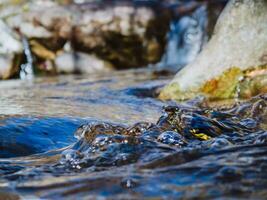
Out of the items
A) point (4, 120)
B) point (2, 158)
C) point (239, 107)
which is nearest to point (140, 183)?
point (2, 158)

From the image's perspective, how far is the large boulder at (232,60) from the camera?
5398 mm

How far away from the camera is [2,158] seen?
289cm

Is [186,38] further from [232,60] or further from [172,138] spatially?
[172,138]

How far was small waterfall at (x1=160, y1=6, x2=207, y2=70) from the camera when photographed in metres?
13.5

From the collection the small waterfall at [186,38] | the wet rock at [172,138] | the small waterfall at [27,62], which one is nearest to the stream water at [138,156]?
the wet rock at [172,138]

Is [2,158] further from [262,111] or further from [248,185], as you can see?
[262,111]

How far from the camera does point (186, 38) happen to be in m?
13.6

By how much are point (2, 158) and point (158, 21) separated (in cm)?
1103

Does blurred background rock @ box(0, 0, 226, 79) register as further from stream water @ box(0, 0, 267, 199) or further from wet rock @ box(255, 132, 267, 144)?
wet rock @ box(255, 132, 267, 144)

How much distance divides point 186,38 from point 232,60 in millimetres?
8169

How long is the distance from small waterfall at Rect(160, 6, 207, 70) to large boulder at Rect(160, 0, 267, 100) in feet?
25.3

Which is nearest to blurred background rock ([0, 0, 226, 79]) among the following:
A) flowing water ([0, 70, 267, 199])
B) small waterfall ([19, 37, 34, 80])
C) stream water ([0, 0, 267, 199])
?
small waterfall ([19, 37, 34, 80])

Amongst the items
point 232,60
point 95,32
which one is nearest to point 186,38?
point 95,32

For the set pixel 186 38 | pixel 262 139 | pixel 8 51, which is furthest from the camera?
pixel 186 38
